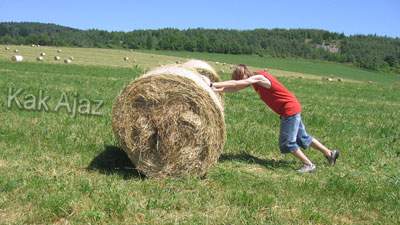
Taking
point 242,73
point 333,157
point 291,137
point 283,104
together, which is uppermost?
point 242,73

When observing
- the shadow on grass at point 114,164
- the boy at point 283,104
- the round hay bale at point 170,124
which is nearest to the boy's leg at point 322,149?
the boy at point 283,104

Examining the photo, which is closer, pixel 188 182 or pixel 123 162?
pixel 188 182

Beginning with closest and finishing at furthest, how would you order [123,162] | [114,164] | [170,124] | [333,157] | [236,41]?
[170,124], [114,164], [123,162], [333,157], [236,41]

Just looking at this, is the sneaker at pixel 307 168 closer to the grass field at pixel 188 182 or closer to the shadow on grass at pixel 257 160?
the grass field at pixel 188 182

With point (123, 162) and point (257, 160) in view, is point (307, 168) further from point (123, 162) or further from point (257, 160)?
point (123, 162)

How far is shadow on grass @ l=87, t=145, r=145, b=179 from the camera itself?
7047mm

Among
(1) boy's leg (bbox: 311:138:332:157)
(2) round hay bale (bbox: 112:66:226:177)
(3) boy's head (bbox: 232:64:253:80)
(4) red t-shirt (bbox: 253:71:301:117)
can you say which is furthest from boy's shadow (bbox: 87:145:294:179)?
(3) boy's head (bbox: 232:64:253:80)

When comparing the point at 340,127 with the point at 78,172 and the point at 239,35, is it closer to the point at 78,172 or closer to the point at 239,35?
the point at 78,172

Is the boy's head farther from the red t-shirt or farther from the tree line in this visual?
the tree line

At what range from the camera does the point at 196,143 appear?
684 cm

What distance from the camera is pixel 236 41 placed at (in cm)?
9462

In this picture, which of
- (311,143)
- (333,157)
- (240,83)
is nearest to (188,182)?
(240,83)

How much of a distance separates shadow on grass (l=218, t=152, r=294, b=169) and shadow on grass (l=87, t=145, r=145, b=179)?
1.45m

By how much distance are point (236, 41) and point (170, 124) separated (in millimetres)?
88826
